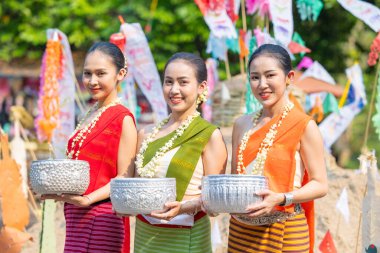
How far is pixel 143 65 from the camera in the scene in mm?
5777

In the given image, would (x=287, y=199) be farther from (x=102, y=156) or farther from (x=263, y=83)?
(x=102, y=156)

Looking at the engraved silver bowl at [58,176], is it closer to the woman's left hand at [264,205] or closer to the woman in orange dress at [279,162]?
the woman in orange dress at [279,162]

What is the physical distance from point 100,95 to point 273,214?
0.95 meters

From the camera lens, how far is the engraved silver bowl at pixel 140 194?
2.81 metres

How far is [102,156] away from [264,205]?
0.87 m

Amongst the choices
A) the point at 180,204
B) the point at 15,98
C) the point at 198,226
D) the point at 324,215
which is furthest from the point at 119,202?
the point at 15,98

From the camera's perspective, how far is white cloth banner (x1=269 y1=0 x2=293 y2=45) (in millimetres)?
5344

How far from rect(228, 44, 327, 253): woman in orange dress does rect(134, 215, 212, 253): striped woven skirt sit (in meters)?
0.14

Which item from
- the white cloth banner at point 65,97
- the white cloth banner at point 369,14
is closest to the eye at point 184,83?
the white cloth banner at point 369,14

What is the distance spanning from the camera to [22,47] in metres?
13.0

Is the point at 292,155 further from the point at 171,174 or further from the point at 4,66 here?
the point at 4,66

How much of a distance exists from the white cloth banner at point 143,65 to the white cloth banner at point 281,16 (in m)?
0.96

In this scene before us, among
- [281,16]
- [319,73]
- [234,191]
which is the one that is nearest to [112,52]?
[234,191]

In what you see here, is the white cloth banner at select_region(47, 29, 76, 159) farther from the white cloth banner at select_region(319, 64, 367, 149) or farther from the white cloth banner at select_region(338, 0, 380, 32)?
the white cloth banner at select_region(338, 0, 380, 32)
